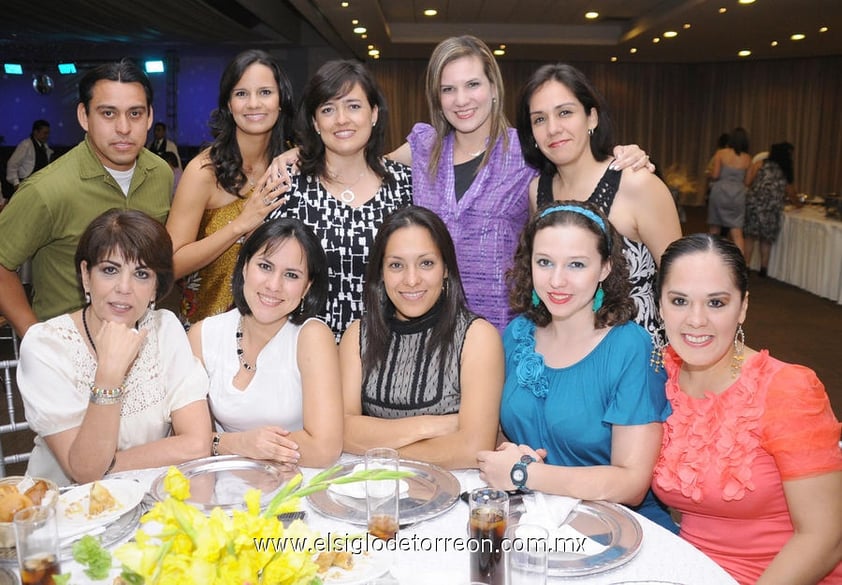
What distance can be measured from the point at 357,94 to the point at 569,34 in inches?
420

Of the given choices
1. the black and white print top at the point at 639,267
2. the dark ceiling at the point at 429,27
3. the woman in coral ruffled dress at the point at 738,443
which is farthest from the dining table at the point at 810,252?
the woman in coral ruffled dress at the point at 738,443

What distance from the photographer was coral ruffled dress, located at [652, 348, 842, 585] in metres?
1.68

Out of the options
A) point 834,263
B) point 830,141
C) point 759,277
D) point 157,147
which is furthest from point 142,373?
point 830,141

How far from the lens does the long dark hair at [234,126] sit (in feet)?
9.59

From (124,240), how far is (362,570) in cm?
119

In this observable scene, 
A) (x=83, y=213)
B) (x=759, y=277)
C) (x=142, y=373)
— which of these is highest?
(x=83, y=213)

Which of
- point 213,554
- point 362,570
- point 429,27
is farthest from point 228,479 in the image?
point 429,27

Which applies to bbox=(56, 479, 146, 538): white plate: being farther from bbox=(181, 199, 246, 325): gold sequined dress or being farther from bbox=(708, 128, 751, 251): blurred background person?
bbox=(708, 128, 751, 251): blurred background person

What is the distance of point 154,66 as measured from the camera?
48.7 feet

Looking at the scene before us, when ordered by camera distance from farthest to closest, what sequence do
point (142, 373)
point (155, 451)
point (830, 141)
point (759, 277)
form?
1. point (830, 141)
2. point (759, 277)
3. point (142, 373)
4. point (155, 451)

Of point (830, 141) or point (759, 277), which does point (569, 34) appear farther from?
point (830, 141)

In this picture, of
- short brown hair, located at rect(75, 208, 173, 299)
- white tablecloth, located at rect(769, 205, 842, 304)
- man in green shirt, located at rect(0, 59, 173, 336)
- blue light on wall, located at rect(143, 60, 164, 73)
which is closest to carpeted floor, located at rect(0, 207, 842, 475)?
white tablecloth, located at rect(769, 205, 842, 304)

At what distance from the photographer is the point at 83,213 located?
2746mm

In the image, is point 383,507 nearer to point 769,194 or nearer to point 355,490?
point 355,490
